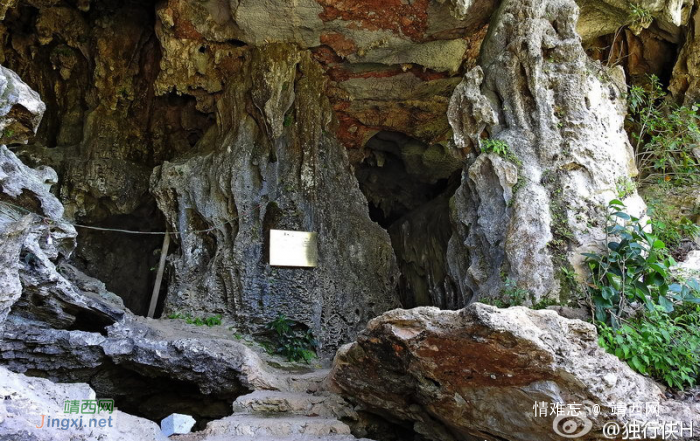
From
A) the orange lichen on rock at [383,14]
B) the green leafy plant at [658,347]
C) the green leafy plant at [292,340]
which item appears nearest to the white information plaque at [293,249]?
the green leafy plant at [292,340]

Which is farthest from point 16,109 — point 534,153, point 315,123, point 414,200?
point 414,200

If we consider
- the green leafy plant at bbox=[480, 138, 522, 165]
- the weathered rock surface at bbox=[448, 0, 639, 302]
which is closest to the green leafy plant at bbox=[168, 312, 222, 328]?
the weathered rock surface at bbox=[448, 0, 639, 302]

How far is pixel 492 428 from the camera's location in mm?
4812

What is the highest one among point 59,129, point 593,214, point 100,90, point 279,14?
point 279,14

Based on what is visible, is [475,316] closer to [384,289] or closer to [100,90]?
[384,289]

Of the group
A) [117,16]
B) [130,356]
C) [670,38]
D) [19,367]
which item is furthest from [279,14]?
[670,38]

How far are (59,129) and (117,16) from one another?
91.6 inches

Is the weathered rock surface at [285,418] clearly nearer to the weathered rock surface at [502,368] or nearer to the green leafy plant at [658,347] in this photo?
the weathered rock surface at [502,368]

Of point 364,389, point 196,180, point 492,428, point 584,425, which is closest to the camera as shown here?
point 584,425

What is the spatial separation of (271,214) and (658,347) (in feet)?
19.0

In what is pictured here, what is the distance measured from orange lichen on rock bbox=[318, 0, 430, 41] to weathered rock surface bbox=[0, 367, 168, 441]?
603 centimetres

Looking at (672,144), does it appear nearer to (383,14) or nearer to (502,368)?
(383,14)

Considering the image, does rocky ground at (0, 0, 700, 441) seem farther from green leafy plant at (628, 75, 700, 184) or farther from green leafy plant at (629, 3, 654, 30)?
green leafy plant at (628, 75, 700, 184)

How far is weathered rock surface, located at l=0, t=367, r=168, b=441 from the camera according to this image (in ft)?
13.7
